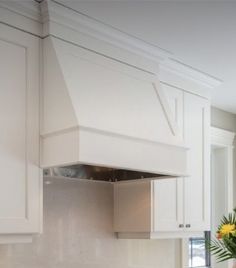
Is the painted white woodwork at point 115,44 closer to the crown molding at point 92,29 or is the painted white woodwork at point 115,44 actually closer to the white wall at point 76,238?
the crown molding at point 92,29

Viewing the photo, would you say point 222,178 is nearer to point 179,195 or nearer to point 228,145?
point 228,145

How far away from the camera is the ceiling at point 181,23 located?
253 cm

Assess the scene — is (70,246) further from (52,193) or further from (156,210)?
(156,210)

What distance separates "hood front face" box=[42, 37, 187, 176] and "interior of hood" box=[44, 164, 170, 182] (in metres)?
0.32

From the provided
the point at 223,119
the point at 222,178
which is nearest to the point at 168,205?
the point at 222,178

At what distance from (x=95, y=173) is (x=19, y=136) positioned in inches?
36.8

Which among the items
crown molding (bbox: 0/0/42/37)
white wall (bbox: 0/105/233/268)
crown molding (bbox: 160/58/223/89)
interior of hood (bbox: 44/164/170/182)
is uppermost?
crown molding (bbox: 0/0/42/37)

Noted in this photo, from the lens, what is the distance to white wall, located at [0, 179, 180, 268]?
2.94 metres

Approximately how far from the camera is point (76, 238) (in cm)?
322

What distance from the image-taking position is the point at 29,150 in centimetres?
254

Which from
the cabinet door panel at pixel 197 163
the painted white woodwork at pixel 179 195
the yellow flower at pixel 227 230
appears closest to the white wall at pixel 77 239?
the painted white woodwork at pixel 179 195

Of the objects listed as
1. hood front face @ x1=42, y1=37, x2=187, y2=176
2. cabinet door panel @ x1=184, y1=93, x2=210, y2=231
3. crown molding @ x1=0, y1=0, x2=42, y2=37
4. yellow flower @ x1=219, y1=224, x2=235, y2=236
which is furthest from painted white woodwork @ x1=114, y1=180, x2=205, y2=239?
crown molding @ x1=0, y1=0, x2=42, y2=37

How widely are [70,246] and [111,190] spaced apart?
0.57m

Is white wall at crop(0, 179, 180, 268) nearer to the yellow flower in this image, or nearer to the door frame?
the yellow flower
